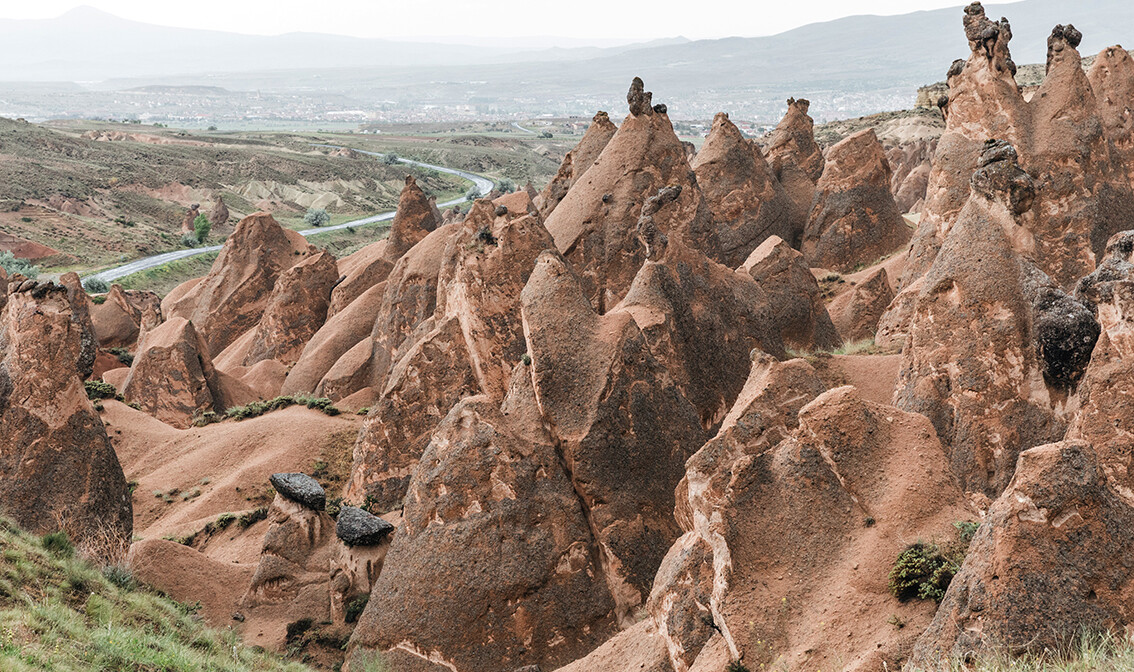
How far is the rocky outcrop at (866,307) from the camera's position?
32000 mm

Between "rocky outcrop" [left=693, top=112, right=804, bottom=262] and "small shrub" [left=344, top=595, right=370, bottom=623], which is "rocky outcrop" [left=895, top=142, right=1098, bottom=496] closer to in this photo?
"small shrub" [left=344, top=595, right=370, bottom=623]

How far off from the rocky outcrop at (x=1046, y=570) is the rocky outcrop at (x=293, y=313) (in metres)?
36.2

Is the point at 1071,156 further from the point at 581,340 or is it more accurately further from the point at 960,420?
the point at 581,340

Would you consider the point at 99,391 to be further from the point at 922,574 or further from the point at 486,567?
the point at 922,574

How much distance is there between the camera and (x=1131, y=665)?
8000 mm

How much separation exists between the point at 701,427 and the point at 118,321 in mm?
36445

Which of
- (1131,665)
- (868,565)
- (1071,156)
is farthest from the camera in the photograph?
(1071,156)

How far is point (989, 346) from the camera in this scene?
17.6 m

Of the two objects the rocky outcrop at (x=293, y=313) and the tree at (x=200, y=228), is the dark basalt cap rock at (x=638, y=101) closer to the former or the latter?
the rocky outcrop at (x=293, y=313)

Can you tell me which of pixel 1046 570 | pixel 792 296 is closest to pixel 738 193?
pixel 792 296

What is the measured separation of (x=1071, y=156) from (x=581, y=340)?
17495 millimetres

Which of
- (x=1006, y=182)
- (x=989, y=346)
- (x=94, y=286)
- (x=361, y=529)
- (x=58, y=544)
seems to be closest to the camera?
(x=989, y=346)

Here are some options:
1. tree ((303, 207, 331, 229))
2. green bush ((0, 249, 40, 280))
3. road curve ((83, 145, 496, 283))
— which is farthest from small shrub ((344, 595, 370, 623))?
tree ((303, 207, 331, 229))

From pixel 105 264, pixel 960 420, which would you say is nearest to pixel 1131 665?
pixel 960 420
